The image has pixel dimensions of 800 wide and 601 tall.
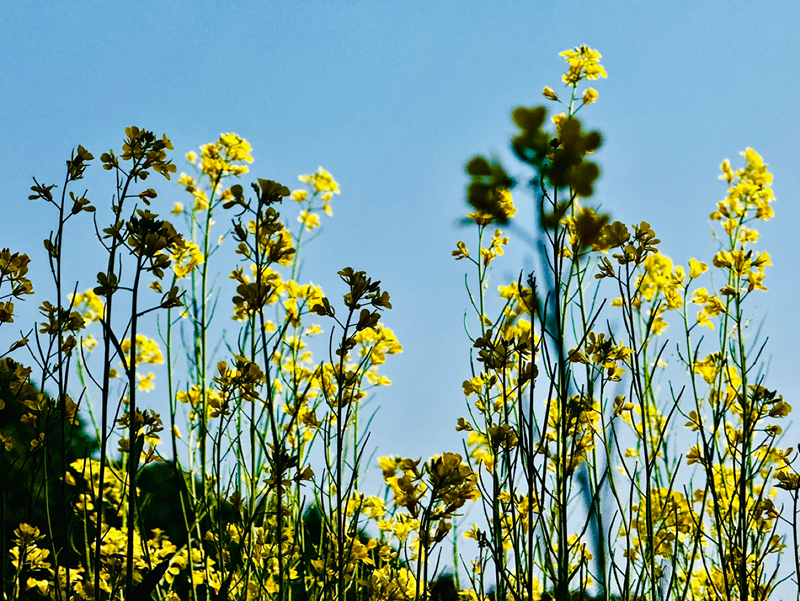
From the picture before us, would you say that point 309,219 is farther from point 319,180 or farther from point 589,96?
Answer: point 589,96

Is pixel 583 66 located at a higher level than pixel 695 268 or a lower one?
higher

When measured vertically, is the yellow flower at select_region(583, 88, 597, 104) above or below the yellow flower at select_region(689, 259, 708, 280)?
above

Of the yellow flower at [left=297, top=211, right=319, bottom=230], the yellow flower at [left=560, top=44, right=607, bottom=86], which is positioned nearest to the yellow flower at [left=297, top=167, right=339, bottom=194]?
the yellow flower at [left=297, top=211, right=319, bottom=230]

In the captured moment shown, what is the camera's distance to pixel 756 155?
273 centimetres

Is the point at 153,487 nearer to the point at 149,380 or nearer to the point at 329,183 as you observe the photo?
the point at 149,380

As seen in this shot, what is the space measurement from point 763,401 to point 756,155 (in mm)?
1271

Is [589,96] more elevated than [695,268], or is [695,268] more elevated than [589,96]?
[589,96]

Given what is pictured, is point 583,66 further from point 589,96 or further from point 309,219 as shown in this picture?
point 309,219

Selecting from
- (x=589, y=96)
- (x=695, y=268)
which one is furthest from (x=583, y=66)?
(x=695, y=268)

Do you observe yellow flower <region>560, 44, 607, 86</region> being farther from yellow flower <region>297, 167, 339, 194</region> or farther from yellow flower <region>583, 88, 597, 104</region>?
yellow flower <region>297, 167, 339, 194</region>

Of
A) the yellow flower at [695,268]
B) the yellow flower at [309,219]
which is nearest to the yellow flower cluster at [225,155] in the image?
the yellow flower at [309,219]

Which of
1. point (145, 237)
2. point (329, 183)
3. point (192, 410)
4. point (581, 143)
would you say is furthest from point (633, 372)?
point (329, 183)

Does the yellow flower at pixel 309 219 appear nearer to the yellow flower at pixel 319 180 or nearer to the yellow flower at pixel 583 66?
the yellow flower at pixel 319 180

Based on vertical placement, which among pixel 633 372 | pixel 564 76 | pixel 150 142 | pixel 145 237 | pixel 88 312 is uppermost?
pixel 564 76
